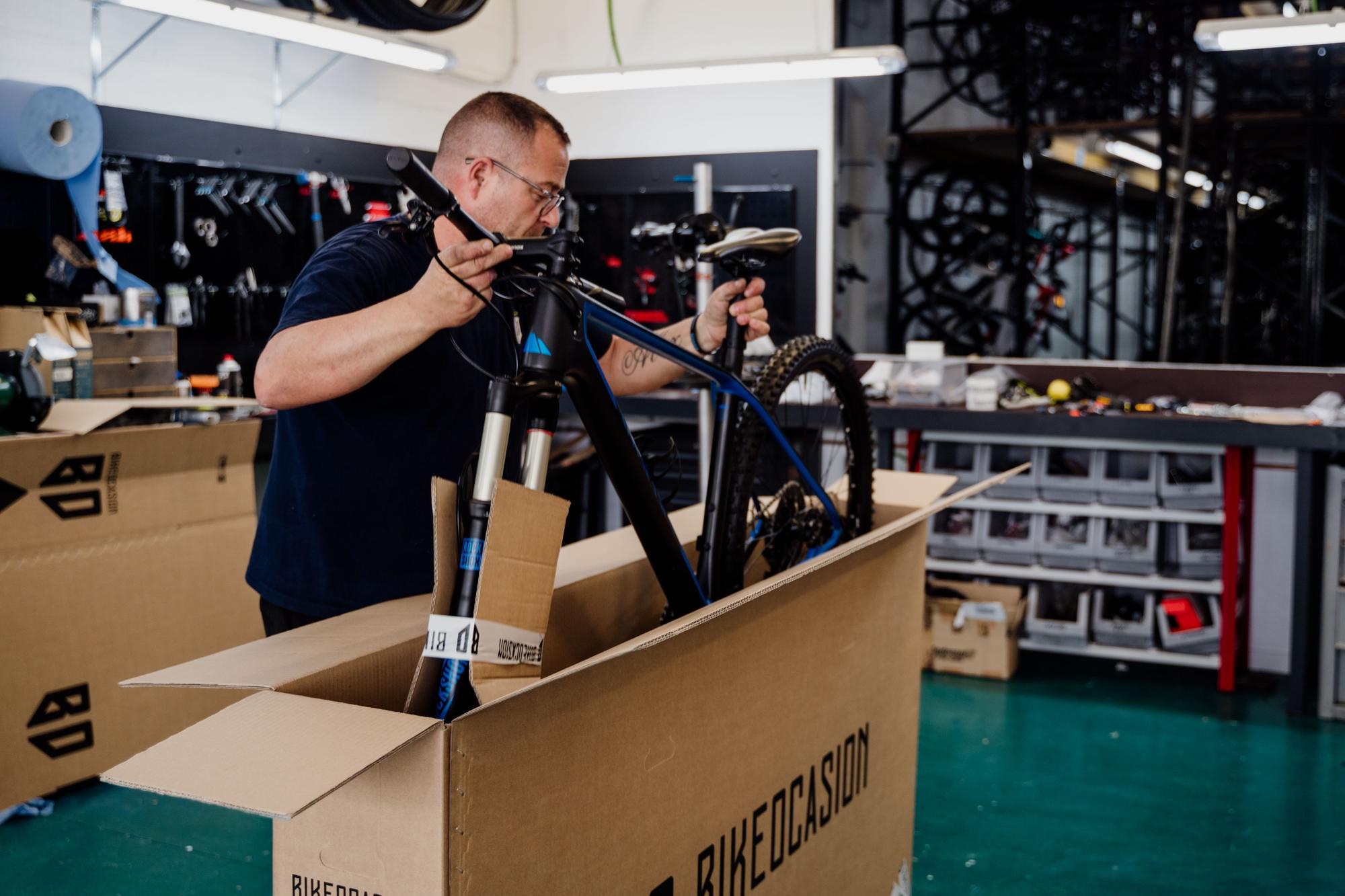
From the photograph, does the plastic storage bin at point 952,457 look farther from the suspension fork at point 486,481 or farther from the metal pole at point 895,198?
the metal pole at point 895,198

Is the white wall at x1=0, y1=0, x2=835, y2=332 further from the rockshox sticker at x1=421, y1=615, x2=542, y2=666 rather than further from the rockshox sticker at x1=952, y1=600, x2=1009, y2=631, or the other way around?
the rockshox sticker at x1=421, y1=615, x2=542, y2=666

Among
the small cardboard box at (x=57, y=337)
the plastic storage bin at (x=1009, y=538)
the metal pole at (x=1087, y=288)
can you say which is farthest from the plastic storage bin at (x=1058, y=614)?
the metal pole at (x=1087, y=288)

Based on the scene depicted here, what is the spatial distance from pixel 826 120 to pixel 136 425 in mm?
→ 3921

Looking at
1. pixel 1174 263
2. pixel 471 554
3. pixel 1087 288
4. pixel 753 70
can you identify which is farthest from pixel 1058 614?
pixel 1087 288

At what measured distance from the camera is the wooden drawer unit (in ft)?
12.2

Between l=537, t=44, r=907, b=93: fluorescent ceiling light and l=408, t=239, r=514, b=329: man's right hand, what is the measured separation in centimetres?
336

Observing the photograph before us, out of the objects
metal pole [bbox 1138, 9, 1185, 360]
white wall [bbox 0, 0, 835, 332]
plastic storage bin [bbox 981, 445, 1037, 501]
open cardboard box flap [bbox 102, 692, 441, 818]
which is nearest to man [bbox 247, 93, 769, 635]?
→ open cardboard box flap [bbox 102, 692, 441, 818]

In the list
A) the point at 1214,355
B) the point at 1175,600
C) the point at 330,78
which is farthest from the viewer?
the point at 1214,355

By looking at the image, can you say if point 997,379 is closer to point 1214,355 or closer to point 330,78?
point 330,78

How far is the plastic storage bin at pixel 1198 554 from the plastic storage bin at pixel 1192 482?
0.10 metres

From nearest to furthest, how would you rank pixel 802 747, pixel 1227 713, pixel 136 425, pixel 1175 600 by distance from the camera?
1. pixel 802 747
2. pixel 136 425
3. pixel 1227 713
4. pixel 1175 600

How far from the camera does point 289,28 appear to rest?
12.2ft

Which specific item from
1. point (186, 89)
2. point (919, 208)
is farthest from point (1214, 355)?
point (186, 89)

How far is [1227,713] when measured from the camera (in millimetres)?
4039
